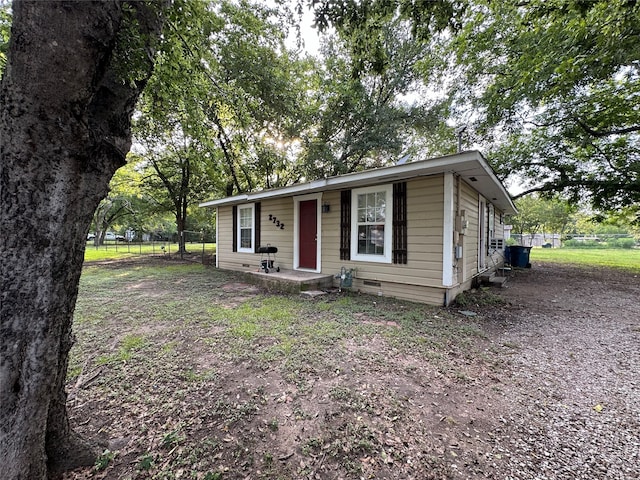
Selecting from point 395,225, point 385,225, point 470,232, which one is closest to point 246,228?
point 385,225

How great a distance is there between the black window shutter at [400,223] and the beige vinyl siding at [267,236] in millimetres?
2971

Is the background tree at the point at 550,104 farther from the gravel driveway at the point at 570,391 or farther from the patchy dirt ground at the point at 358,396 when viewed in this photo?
the patchy dirt ground at the point at 358,396

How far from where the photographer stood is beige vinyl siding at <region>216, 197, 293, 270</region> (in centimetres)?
712

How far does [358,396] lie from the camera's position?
2.07 m

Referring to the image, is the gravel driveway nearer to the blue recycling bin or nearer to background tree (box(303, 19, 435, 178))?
A: the blue recycling bin

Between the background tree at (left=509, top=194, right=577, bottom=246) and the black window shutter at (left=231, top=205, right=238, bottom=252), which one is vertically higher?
the background tree at (left=509, top=194, right=577, bottom=246)

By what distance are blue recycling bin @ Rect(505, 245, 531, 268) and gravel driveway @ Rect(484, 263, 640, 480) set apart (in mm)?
5849

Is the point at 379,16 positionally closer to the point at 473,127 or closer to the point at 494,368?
the point at 494,368

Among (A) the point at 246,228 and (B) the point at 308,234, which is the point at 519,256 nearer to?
(B) the point at 308,234

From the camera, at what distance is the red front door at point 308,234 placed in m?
6.54

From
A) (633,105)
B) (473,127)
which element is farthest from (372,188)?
(633,105)

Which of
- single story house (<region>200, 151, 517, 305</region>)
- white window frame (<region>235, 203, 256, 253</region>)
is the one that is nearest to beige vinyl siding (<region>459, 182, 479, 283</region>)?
single story house (<region>200, 151, 517, 305</region>)

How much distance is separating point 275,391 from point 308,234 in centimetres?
477

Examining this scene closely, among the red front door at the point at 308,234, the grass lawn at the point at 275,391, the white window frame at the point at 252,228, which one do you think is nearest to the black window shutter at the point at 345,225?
the red front door at the point at 308,234
